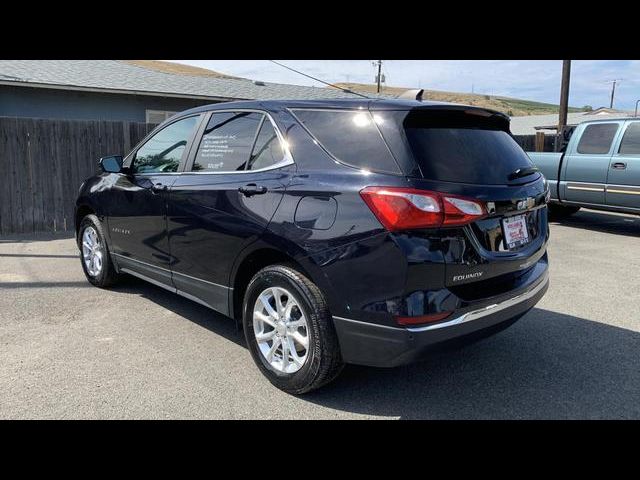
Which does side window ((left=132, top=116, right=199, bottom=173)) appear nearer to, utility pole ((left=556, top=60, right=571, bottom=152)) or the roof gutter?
the roof gutter

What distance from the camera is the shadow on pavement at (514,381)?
300cm

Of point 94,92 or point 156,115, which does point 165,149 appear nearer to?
point 94,92

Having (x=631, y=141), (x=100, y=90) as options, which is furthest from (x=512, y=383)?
(x=100, y=90)

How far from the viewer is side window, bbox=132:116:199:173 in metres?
4.19

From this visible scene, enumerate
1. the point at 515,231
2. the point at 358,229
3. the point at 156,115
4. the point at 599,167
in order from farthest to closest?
the point at 156,115, the point at 599,167, the point at 515,231, the point at 358,229

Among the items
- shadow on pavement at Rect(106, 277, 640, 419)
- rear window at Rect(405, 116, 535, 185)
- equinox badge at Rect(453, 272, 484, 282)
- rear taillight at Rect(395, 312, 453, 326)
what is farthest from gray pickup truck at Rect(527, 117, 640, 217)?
rear taillight at Rect(395, 312, 453, 326)

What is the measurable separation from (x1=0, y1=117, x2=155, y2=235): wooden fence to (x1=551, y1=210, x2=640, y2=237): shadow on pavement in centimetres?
919

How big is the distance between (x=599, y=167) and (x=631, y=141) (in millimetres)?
643

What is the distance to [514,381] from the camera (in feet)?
11.0

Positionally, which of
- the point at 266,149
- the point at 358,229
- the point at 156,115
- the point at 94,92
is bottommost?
the point at 358,229

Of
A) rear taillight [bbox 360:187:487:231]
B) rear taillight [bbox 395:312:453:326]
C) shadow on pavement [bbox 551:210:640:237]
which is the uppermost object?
rear taillight [bbox 360:187:487:231]
